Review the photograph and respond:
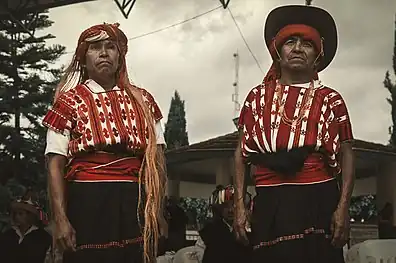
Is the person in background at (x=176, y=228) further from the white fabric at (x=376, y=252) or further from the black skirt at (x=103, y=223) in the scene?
the black skirt at (x=103, y=223)

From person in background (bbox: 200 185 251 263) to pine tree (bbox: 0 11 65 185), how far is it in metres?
7.92

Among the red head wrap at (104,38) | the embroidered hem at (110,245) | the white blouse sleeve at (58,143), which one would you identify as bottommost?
the embroidered hem at (110,245)

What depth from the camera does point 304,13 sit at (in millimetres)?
3459

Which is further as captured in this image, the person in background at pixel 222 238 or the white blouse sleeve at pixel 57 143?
the person in background at pixel 222 238

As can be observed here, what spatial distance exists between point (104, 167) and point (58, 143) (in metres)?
0.22

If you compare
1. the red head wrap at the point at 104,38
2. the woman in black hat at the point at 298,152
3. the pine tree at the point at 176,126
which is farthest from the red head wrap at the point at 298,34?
the pine tree at the point at 176,126

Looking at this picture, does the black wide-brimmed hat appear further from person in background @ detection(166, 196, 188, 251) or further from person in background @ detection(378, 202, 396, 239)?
person in background @ detection(378, 202, 396, 239)

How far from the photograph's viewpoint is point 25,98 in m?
14.4

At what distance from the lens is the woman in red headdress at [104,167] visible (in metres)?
3.13

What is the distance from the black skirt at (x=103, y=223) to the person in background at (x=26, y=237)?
3.57m

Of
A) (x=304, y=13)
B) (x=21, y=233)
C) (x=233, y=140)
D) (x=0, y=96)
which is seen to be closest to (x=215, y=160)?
(x=233, y=140)

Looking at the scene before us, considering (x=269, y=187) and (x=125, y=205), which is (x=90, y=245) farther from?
(x=269, y=187)

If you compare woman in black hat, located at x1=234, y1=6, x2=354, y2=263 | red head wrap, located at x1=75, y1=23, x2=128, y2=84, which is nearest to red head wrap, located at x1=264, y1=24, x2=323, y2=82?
woman in black hat, located at x1=234, y1=6, x2=354, y2=263

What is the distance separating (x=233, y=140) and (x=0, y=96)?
13.0 ft
